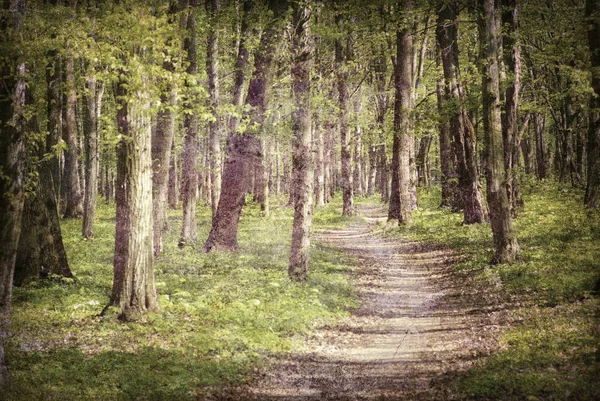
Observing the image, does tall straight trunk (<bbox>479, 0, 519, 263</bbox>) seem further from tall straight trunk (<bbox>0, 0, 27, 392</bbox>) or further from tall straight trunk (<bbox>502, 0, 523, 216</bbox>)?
tall straight trunk (<bbox>0, 0, 27, 392</bbox>)

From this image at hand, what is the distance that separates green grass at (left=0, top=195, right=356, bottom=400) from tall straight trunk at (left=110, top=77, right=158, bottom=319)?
48 centimetres

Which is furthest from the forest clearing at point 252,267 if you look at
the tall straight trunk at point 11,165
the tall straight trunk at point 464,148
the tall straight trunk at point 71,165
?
the tall straight trunk at point 71,165

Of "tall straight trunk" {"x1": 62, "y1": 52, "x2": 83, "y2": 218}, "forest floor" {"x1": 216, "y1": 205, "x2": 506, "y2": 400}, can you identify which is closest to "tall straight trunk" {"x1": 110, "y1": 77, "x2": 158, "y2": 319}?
"forest floor" {"x1": 216, "y1": 205, "x2": 506, "y2": 400}

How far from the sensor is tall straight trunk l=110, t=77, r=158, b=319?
8953 millimetres

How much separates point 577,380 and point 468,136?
642 inches

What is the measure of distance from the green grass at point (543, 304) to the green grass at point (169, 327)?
3.77m

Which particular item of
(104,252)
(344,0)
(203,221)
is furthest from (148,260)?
(203,221)

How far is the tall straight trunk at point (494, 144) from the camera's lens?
13.2m

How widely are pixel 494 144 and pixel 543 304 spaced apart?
17.6ft

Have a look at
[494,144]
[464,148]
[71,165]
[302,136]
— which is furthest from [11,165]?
[464,148]

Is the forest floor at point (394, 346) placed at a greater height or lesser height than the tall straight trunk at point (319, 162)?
lesser

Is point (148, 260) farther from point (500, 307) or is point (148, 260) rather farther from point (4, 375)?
point (500, 307)

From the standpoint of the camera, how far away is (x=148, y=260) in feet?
30.8

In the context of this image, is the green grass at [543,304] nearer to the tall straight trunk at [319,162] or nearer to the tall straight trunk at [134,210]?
the tall straight trunk at [134,210]
